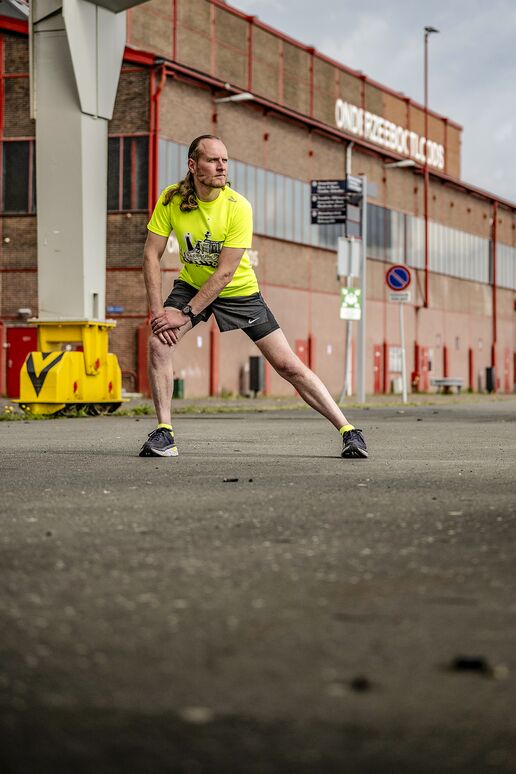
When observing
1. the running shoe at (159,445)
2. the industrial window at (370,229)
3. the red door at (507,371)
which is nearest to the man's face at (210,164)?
the running shoe at (159,445)

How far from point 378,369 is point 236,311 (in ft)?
128

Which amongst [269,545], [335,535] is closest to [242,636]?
[269,545]

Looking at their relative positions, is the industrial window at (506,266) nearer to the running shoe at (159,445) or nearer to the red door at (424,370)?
the red door at (424,370)

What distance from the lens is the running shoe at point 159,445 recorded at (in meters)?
8.11

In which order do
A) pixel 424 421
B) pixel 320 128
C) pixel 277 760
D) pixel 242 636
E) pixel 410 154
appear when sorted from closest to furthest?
pixel 277 760 → pixel 242 636 → pixel 424 421 → pixel 320 128 → pixel 410 154

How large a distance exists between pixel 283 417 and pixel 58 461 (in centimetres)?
921

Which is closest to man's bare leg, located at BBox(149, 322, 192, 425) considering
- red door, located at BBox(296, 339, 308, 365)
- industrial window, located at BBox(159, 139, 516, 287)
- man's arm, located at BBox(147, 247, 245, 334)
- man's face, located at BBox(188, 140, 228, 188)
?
man's arm, located at BBox(147, 247, 245, 334)

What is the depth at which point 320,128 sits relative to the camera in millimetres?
42500

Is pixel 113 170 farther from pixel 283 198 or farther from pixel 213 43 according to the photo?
pixel 213 43

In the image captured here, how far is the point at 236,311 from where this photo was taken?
27.2 ft

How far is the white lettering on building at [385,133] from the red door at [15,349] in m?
17.6

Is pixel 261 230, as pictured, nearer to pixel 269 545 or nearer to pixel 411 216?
pixel 411 216

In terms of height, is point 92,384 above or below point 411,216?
below

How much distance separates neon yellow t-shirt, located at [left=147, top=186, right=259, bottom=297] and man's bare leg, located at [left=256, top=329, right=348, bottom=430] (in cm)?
47
